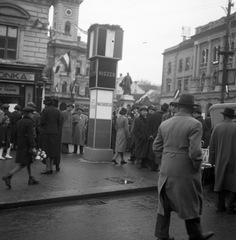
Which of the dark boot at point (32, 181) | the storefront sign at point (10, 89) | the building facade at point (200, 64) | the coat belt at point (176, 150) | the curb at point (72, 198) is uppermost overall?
the building facade at point (200, 64)

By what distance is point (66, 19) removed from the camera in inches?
2808

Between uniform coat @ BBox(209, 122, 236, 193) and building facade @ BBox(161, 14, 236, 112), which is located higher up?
building facade @ BBox(161, 14, 236, 112)

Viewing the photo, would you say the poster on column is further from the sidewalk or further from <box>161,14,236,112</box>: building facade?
<box>161,14,236,112</box>: building facade

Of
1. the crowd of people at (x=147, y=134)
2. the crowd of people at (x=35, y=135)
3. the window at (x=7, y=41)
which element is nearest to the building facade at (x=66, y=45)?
the window at (x=7, y=41)

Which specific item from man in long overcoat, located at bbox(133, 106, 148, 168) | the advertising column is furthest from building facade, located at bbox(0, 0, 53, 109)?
man in long overcoat, located at bbox(133, 106, 148, 168)

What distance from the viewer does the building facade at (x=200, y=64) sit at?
173 ft

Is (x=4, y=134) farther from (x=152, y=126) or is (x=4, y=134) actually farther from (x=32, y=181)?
(x=152, y=126)

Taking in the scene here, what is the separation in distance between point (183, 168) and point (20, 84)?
68.9 feet

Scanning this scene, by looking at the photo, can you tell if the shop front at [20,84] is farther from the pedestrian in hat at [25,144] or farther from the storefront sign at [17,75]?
the pedestrian in hat at [25,144]

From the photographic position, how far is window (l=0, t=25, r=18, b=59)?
23.5 m

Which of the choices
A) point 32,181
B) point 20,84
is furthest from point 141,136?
point 20,84

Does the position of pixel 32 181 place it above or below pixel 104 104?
below

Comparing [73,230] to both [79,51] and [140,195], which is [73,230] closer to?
[140,195]

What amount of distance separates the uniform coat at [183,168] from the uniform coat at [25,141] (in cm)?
394
